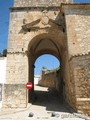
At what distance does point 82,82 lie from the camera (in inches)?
395

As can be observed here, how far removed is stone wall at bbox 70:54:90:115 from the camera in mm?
9742

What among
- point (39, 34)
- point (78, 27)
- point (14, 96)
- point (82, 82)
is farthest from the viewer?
point (39, 34)

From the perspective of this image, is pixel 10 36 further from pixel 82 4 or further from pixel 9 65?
pixel 82 4

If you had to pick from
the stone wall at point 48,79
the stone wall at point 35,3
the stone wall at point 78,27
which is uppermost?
the stone wall at point 35,3

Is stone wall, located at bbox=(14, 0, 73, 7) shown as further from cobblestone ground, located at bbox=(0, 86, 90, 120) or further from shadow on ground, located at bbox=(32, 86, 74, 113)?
cobblestone ground, located at bbox=(0, 86, 90, 120)

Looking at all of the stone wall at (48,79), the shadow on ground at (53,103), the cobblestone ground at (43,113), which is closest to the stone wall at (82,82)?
the cobblestone ground at (43,113)

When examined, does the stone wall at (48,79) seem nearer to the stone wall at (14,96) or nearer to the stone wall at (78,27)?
the stone wall at (78,27)

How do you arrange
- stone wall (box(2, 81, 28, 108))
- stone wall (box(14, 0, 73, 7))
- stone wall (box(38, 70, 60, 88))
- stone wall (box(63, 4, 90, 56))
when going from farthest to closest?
stone wall (box(38, 70, 60, 88))
stone wall (box(14, 0, 73, 7))
stone wall (box(63, 4, 90, 56))
stone wall (box(2, 81, 28, 108))

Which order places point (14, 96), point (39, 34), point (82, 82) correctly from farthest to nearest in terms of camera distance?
point (39, 34) < point (14, 96) < point (82, 82)

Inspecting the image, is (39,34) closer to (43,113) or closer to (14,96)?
(14,96)

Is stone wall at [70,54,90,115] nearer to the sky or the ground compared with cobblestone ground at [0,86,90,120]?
nearer to the sky

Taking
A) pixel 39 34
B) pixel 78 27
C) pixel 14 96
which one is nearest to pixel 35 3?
pixel 39 34

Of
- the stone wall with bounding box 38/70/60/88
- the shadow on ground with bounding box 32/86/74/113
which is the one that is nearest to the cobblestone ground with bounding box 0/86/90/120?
the shadow on ground with bounding box 32/86/74/113

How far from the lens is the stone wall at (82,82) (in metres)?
9.74
